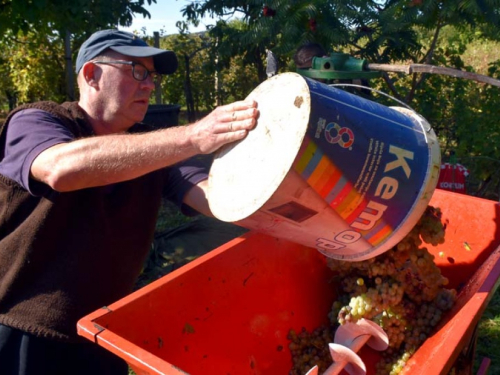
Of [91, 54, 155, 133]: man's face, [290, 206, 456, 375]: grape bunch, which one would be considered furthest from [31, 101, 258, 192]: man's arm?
[290, 206, 456, 375]: grape bunch

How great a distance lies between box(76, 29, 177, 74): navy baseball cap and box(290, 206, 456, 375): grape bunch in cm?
110

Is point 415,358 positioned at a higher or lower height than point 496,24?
lower

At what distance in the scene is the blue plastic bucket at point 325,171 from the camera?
5.00ft

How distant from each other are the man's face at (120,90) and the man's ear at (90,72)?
0.02 metres

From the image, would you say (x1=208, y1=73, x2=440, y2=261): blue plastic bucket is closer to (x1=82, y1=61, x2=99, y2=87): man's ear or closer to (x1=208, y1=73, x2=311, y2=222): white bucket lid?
(x1=208, y1=73, x2=311, y2=222): white bucket lid

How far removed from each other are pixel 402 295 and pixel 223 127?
1.07m

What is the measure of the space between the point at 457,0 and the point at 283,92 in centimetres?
341

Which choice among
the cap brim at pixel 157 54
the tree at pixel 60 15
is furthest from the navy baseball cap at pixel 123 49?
the tree at pixel 60 15

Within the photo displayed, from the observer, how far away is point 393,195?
5.54 ft

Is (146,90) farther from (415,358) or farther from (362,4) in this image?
(362,4)

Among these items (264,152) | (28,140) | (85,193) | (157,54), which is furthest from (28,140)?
(264,152)

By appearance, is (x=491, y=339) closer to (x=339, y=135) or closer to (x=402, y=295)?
(x=402, y=295)

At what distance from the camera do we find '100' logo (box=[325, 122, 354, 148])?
154cm

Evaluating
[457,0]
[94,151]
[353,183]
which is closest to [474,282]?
[353,183]
